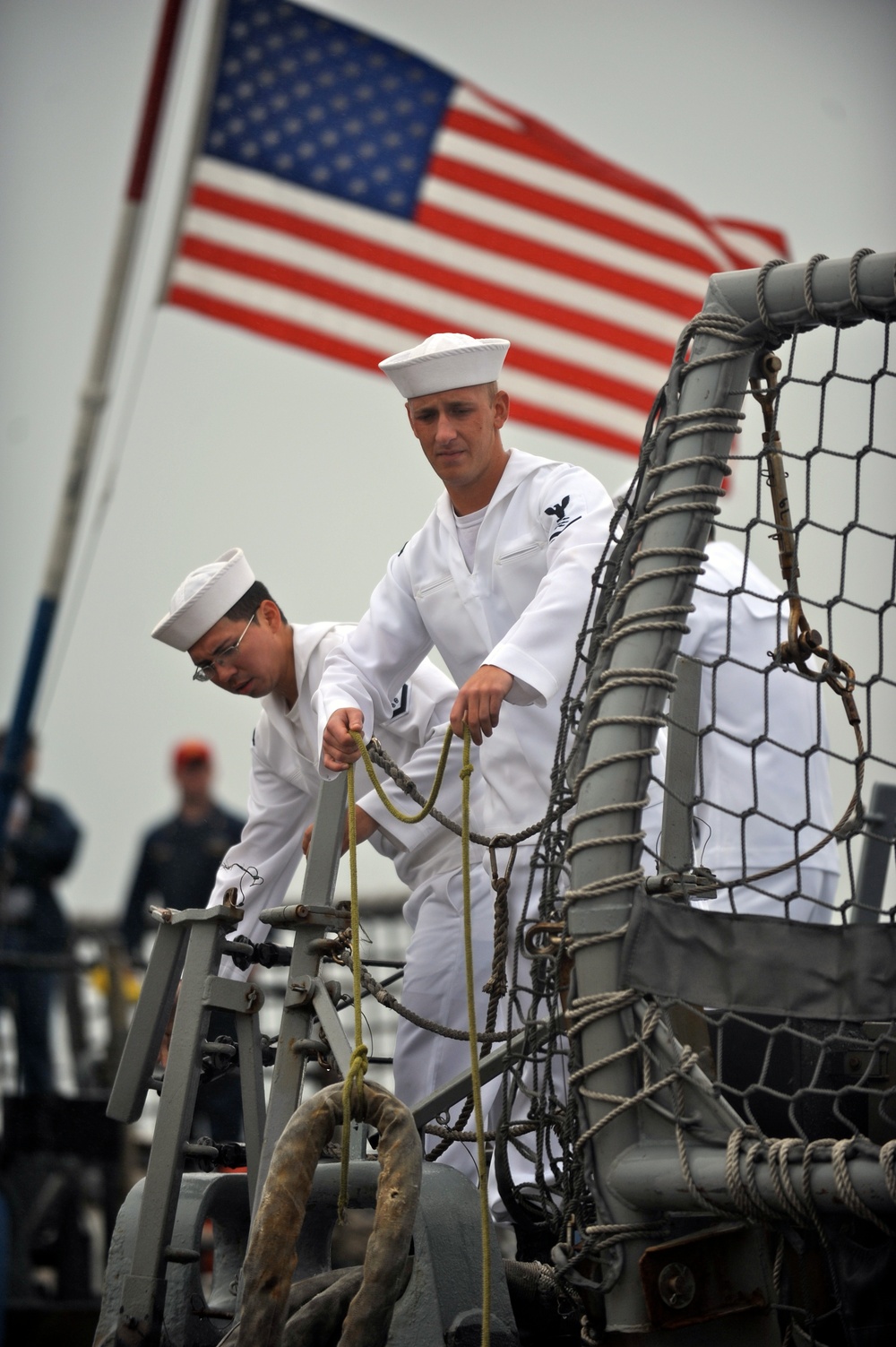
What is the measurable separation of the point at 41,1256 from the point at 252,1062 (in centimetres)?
433

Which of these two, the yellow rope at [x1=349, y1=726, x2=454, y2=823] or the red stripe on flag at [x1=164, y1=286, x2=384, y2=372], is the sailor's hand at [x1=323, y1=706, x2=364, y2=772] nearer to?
the yellow rope at [x1=349, y1=726, x2=454, y2=823]

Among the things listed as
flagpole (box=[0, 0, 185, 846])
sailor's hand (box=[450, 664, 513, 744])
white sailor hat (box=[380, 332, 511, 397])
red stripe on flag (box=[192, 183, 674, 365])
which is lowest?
sailor's hand (box=[450, 664, 513, 744])

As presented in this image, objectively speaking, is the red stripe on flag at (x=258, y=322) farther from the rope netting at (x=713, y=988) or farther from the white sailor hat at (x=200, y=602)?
the rope netting at (x=713, y=988)

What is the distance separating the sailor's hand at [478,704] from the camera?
247 cm

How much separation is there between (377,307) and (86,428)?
1.60 meters

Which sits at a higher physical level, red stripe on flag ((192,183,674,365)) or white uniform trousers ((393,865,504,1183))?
red stripe on flag ((192,183,674,365))

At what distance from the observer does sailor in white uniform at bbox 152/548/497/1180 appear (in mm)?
3443

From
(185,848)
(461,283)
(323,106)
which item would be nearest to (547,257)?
(461,283)

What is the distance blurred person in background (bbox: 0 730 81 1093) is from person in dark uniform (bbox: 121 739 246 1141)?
41 centimetres

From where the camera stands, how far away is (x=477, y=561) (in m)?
3.22

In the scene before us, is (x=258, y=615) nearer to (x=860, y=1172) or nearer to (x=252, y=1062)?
(x=252, y=1062)

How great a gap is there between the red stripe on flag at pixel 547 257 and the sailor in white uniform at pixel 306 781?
455 centimetres

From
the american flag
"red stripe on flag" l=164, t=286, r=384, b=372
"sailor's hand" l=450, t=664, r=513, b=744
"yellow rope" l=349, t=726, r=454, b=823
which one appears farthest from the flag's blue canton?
"sailor's hand" l=450, t=664, r=513, b=744

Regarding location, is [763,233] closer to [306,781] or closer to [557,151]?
[557,151]
